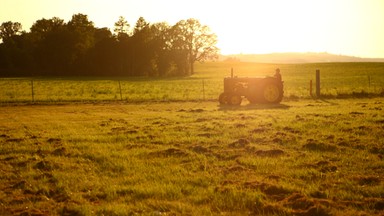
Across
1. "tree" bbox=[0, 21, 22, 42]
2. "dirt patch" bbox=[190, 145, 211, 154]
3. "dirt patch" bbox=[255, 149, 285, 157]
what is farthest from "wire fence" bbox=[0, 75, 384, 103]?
"tree" bbox=[0, 21, 22, 42]

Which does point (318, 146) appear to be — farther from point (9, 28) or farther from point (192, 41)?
point (9, 28)

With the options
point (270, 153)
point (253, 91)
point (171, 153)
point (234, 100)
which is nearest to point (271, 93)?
point (253, 91)

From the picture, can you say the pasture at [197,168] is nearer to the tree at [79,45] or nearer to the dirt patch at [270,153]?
the dirt patch at [270,153]

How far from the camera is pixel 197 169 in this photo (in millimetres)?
7652

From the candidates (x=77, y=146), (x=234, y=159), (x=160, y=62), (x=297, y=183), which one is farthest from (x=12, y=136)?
(x=160, y=62)

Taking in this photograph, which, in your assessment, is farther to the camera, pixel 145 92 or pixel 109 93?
pixel 145 92

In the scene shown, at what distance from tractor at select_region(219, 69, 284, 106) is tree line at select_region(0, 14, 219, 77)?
51.0 meters

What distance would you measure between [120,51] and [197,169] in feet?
220

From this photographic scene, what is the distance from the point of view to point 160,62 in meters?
72.0

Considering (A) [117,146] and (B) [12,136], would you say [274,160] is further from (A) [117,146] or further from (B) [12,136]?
(B) [12,136]

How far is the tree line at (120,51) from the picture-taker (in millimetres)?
71938

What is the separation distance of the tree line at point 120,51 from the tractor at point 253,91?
51.0 meters

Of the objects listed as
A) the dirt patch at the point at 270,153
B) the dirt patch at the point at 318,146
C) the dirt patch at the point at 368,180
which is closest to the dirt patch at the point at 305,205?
the dirt patch at the point at 368,180

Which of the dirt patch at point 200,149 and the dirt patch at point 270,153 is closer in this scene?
the dirt patch at point 270,153
